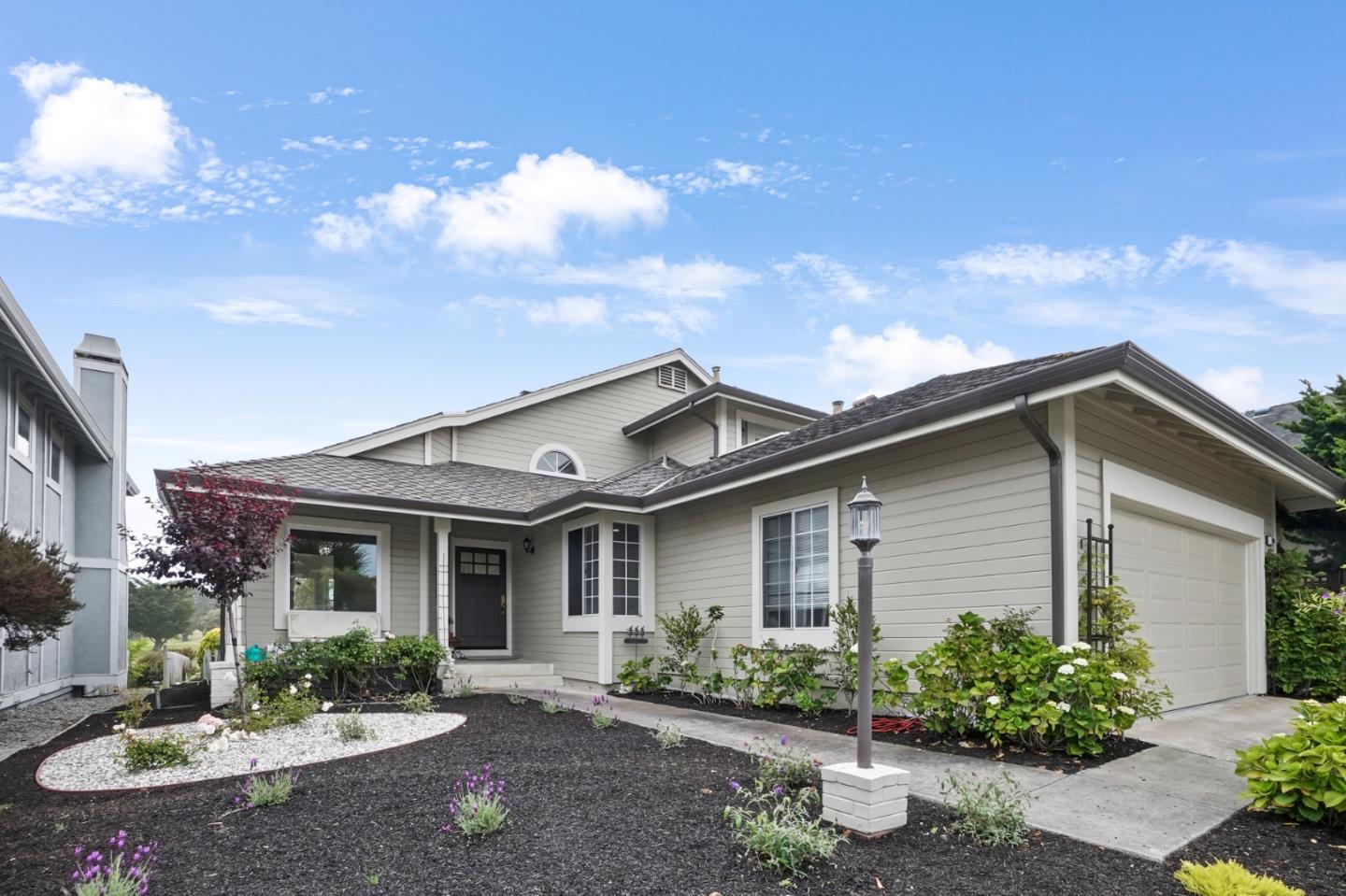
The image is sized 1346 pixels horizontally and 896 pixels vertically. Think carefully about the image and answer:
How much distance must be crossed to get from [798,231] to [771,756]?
28.3ft

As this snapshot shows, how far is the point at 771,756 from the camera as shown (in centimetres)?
549

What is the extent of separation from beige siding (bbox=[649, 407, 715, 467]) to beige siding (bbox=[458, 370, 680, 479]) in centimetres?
52

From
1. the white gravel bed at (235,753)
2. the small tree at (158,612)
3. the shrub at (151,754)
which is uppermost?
the shrub at (151,754)

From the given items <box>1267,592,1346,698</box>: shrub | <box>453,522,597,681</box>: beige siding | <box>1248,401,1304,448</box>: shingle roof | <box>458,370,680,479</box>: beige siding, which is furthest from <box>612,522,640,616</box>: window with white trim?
<box>1248,401,1304,448</box>: shingle roof

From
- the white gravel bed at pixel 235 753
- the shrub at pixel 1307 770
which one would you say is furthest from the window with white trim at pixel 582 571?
the shrub at pixel 1307 770

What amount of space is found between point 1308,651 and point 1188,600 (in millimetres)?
2380

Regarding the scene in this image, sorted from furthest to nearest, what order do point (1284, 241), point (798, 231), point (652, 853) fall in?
1. point (798, 231)
2. point (1284, 241)
3. point (652, 853)

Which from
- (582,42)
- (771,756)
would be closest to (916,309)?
(582,42)

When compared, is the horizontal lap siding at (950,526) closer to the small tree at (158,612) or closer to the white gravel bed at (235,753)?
the white gravel bed at (235,753)

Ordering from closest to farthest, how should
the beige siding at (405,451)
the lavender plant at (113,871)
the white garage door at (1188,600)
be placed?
the lavender plant at (113,871)
the white garage door at (1188,600)
the beige siding at (405,451)

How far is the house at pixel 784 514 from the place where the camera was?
6648mm

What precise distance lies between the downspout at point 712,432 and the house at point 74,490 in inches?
308

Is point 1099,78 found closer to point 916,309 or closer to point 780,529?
point 916,309

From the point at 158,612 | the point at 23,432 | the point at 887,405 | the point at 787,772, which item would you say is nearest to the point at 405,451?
the point at 23,432
